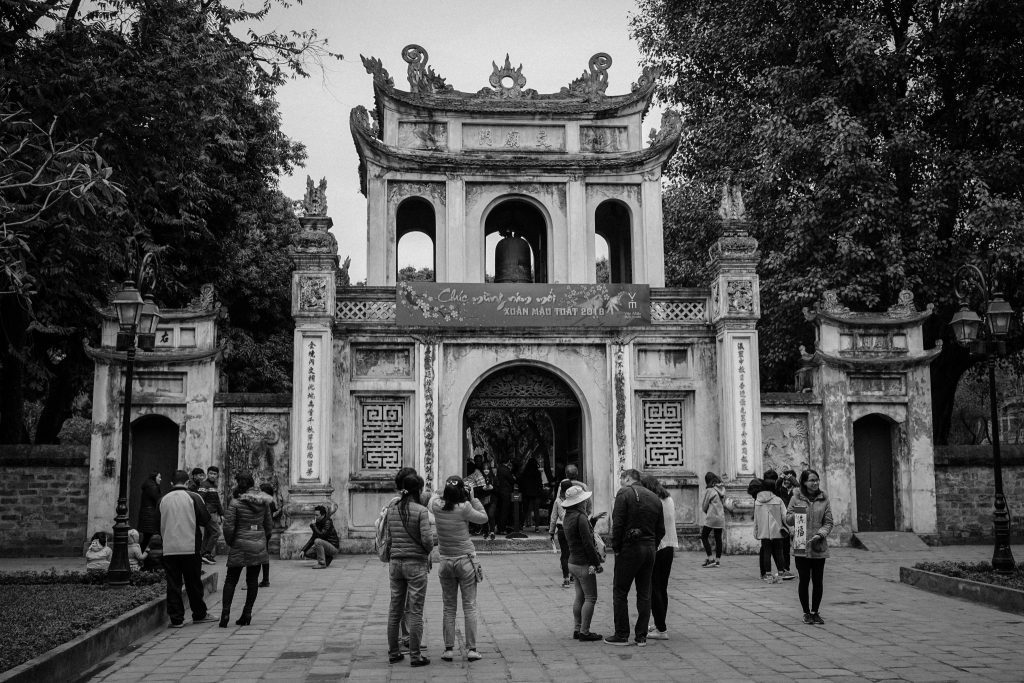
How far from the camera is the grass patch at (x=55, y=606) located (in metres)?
8.62

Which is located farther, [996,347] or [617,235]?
[617,235]

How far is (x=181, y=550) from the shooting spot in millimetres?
11523

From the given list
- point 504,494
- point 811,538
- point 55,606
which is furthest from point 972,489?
point 55,606

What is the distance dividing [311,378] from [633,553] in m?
10.8

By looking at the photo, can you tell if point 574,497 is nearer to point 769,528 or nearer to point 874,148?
point 769,528

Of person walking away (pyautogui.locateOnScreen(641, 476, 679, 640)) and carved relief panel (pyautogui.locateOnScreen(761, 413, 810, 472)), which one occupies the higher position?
carved relief panel (pyautogui.locateOnScreen(761, 413, 810, 472))

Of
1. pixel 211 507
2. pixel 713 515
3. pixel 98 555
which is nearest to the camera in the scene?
pixel 98 555

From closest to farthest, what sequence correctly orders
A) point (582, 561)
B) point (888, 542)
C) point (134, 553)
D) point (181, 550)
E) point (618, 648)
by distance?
1. point (618, 648)
2. point (582, 561)
3. point (181, 550)
4. point (134, 553)
5. point (888, 542)

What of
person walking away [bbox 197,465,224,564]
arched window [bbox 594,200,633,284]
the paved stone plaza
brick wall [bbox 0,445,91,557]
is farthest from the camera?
arched window [bbox 594,200,633,284]

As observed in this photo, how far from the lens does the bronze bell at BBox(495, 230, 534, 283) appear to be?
21672 millimetres

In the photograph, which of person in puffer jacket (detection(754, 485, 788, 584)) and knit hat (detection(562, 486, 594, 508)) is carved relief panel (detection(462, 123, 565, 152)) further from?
knit hat (detection(562, 486, 594, 508))

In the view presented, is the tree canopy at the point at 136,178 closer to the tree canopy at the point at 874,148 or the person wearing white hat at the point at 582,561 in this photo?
the person wearing white hat at the point at 582,561

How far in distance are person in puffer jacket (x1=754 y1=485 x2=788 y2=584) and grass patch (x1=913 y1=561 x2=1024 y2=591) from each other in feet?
6.66

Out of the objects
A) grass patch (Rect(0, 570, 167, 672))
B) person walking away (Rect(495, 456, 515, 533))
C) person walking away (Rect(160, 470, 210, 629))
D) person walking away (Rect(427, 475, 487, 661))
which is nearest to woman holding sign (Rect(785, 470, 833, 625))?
person walking away (Rect(427, 475, 487, 661))
